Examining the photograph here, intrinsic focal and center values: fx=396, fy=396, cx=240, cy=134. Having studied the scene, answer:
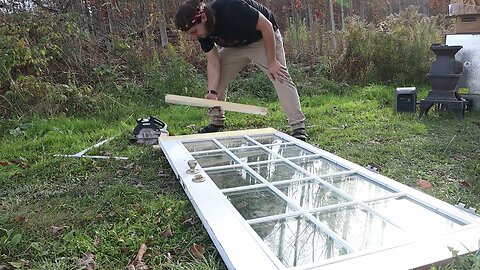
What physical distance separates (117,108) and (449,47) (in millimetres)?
3092

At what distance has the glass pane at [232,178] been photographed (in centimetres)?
188

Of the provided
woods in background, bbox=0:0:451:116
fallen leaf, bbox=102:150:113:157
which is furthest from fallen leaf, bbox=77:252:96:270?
woods in background, bbox=0:0:451:116

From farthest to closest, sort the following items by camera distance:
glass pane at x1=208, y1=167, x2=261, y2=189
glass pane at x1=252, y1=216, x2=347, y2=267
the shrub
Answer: the shrub → glass pane at x1=208, y1=167, x2=261, y2=189 → glass pane at x1=252, y1=216, x2=347, y2=267

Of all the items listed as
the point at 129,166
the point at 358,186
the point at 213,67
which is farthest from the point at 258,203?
the point at 213,67

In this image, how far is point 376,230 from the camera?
55.6 inches

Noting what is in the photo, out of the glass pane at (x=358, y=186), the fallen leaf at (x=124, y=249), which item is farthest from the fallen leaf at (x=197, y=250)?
the glass pane at (x=358, y=186)

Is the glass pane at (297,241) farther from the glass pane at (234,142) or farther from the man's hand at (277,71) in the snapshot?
the man's hand at (277,71)

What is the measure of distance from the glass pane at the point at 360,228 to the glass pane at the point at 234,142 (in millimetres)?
1105

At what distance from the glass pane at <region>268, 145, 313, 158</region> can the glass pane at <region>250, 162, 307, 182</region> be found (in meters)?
0.17

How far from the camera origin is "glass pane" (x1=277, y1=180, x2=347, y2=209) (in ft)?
5.36

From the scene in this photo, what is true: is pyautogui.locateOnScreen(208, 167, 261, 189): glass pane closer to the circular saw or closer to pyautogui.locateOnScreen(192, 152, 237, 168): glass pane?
pyautogui.locateOnScreen(192, 152, 237, 168): glass pane

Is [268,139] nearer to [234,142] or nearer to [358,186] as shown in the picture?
[234,142]

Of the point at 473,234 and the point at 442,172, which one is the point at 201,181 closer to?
the point at 473,234

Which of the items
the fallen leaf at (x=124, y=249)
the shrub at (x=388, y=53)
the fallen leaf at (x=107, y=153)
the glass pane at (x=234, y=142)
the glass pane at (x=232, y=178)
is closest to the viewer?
the fallen leaf at (x=124, y=249)
